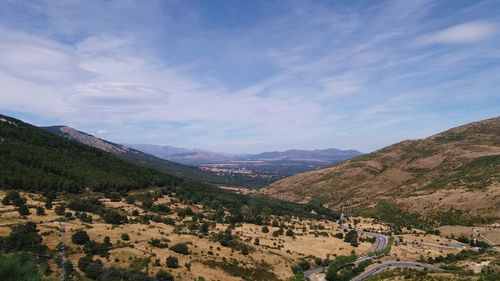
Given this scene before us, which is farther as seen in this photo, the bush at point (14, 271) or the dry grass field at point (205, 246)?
the dry grass field at point (205, 246)


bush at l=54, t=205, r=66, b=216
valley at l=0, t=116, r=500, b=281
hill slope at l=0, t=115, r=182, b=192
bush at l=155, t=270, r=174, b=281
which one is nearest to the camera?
bush at l=155, t=270, r=174, b=281

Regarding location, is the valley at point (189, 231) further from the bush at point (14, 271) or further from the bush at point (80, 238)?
the bush at point (14, 271)

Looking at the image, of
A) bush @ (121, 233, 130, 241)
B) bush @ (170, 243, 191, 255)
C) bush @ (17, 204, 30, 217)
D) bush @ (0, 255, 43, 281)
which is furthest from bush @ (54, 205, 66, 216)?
bush @ (0, 255, 43, 281)

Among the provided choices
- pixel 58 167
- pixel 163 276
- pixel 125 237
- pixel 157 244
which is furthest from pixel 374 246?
pixel 58 167

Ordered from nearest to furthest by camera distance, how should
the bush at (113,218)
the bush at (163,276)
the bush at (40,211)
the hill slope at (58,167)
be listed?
1. the bush at (163,276)
2. the bush at (40,211)
3. the bush at (113,218)
4. the hill slope at (58,167)

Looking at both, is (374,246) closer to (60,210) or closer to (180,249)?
(180,249)

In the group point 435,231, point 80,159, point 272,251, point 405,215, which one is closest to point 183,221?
point 272,251

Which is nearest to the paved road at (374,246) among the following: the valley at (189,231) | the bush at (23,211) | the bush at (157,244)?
the valley at (189,231)

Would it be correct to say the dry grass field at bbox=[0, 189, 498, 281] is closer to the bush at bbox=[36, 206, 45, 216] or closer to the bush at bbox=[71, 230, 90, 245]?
the bush at bbox=[71, 230, 90, 245]
